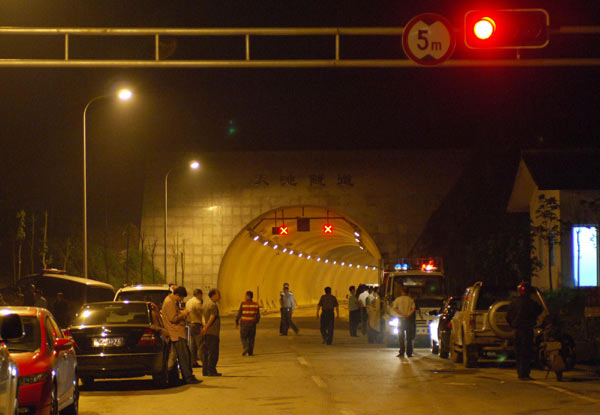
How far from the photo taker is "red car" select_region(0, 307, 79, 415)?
36.7 ft

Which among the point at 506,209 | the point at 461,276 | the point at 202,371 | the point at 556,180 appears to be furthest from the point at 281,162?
the point at 202,371

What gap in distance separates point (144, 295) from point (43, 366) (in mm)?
13844

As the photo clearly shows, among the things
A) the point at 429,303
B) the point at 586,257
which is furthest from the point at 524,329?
the point at 586,257

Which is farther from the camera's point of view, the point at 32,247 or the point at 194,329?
the point at 32,247

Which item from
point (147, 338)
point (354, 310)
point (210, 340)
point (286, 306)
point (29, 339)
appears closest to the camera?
point (29, 339)

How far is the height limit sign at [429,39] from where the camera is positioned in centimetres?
1534

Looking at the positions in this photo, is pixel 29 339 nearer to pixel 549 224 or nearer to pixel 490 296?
pixel 490 296

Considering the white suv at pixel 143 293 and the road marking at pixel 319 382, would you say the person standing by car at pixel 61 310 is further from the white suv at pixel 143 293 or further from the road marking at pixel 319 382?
the road marking at pixel 319 382

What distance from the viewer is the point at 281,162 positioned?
172 ft

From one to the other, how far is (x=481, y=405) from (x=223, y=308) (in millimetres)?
42839

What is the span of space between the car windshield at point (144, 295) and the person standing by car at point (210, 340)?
4.93 m

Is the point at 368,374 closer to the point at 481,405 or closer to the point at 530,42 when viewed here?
the point at 481,405

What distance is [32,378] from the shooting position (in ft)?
36.9

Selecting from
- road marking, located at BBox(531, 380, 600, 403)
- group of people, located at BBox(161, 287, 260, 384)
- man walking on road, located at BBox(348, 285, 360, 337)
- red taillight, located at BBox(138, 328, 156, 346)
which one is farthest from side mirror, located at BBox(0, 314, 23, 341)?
man walking on road, located at BBox(348, 285, 360, 337)
